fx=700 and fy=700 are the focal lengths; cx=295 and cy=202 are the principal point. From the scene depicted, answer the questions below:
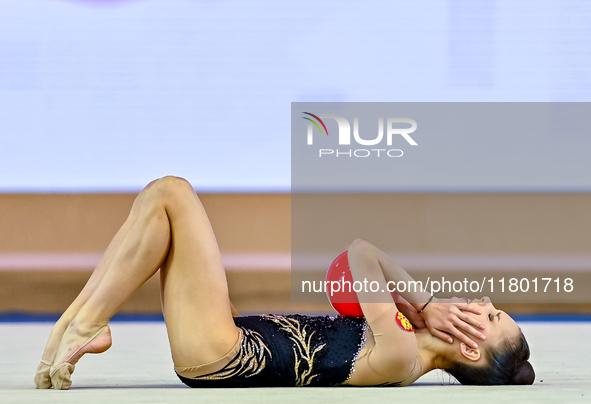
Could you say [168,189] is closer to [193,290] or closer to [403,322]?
[193,290]

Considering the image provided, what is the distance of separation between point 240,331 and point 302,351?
6.2 inches

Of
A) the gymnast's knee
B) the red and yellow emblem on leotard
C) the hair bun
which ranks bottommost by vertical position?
the hair bun

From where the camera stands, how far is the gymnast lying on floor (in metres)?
1.62

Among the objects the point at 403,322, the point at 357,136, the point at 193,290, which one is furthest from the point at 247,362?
the point at 357,136

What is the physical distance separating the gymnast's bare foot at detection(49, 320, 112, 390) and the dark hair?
839mm

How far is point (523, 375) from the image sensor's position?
168 centimetres

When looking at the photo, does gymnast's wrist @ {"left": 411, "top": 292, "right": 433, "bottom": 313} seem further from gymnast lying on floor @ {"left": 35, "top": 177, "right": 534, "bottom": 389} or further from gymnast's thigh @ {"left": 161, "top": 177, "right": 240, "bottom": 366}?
gymnast's thigh @ {"left": 161, "top": 177, "right": 240, "bottom": 366}

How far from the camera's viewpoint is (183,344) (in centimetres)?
164

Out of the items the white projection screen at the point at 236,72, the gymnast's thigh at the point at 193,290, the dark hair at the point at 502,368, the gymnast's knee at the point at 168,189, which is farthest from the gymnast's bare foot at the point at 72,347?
the white projection screen at the point at 236,72

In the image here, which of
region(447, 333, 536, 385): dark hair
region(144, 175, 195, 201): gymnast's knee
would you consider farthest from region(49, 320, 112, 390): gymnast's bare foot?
region(447, 333, 536, 385): dark hair

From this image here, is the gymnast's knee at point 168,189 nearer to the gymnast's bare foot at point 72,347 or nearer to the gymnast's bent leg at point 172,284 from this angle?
the gymnast's bent leg at point 172,284

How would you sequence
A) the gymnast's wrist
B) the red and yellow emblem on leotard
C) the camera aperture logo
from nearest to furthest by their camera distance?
the red and yellow emblem on leotard
the gymnast's wrist
the camera aperture logo

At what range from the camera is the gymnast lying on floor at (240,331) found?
5.32ft

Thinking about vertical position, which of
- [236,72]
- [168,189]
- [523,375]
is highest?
[236,72]
